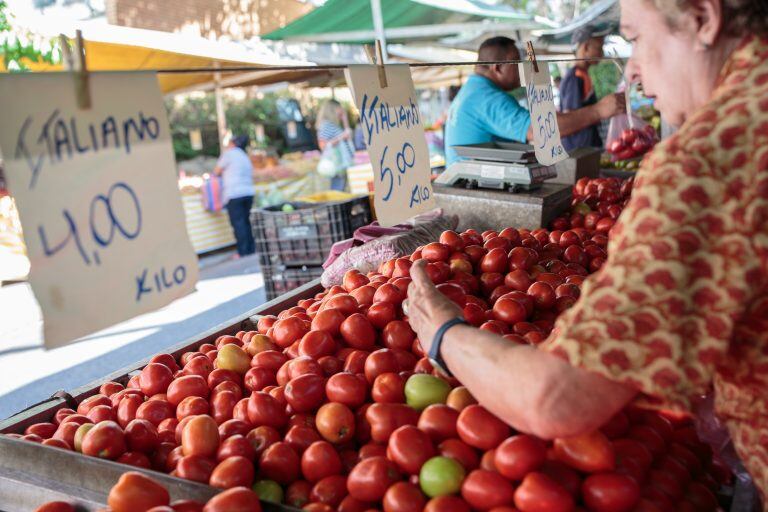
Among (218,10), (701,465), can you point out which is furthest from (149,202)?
(218,10)

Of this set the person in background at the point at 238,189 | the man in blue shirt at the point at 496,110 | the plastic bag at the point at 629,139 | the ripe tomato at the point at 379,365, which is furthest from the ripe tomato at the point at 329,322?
the person in background at the point at 238,189

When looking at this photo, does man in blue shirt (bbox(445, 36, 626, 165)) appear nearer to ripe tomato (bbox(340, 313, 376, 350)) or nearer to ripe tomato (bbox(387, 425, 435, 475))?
ripe tomato (bbox(340, 313, 376, 350))

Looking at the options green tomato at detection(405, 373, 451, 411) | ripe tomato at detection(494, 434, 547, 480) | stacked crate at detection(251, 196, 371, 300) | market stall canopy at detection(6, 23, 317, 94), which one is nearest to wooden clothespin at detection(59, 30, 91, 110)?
green tomato at detection(405, 373, 451, 411)

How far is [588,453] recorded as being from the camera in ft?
4.71

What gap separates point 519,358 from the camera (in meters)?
1.26

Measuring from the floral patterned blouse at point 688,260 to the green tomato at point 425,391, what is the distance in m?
0.67

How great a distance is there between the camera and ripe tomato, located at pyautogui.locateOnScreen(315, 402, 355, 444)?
1755 mm

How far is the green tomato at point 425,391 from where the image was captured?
178 centimetres

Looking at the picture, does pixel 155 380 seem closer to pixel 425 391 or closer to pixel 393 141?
pixel 425 391

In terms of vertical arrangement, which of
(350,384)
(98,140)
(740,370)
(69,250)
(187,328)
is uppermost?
(98,140)

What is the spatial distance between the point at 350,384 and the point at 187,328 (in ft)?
15.9

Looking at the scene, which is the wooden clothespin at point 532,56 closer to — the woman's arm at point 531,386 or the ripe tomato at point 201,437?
the woman's arm at point 531,386

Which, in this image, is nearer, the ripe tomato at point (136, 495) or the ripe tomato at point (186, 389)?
the ripe tomato at point (136, 495)

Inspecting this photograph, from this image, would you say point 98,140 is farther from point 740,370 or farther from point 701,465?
point 701,465
